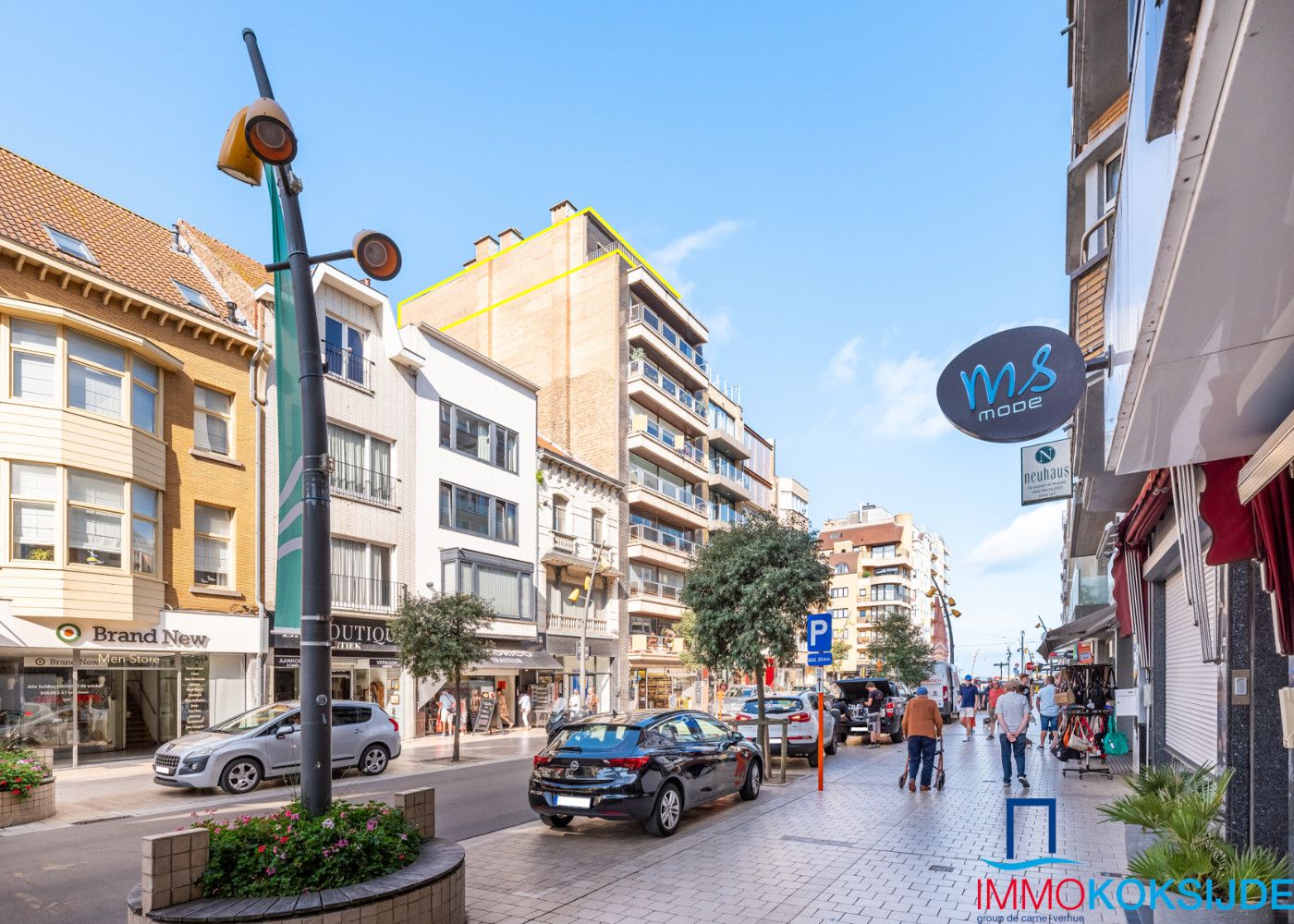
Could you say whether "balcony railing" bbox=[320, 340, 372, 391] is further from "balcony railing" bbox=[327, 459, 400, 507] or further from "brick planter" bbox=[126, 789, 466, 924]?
"brick planter" bbox=[126, 789, 466, 924]

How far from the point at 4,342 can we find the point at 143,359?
3023 millimetres

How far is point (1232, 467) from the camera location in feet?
19.3

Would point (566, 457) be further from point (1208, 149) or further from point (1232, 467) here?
point (1208, 149)

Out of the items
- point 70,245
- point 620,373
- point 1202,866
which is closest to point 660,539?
point 620,373

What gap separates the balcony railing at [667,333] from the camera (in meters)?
43.8

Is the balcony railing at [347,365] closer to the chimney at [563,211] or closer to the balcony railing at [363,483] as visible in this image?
the balcony railing at [363,483]

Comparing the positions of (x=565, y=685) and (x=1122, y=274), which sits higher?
(x=1122, y=274)

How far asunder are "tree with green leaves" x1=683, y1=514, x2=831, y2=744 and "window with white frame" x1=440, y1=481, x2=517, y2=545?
14.2m

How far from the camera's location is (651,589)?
1693 inches

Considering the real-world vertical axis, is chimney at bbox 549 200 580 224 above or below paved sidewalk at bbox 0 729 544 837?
above

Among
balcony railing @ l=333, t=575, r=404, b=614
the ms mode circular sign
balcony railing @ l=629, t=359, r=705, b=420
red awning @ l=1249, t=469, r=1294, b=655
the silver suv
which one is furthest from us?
balcony railing @ l=629, t=359, r=705, b=420

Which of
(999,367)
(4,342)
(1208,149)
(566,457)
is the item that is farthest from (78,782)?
(566,457)

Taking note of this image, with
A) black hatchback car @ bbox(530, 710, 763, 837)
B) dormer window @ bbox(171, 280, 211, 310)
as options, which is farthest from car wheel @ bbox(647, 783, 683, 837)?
dormer window @ bbox(171, 280, 211, 310)

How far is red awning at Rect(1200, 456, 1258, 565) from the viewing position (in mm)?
5660
